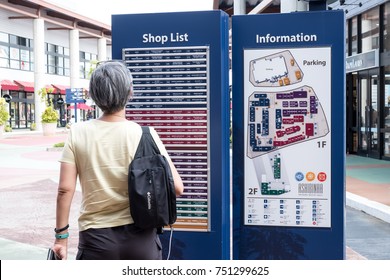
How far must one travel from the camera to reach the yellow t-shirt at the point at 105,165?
9.60 ft

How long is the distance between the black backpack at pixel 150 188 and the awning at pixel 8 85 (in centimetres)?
4767

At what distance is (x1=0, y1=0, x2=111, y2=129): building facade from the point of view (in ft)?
164

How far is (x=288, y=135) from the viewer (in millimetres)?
4457

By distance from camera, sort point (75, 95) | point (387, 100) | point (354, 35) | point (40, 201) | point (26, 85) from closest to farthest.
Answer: point (40, 201), point (387, 100), point (354, 35), point (75, 95), point (26, 85)

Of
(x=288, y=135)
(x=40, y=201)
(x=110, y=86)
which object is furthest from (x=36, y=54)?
(x=110, y=86)

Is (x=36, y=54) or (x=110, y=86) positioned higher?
(x=36, y=54)

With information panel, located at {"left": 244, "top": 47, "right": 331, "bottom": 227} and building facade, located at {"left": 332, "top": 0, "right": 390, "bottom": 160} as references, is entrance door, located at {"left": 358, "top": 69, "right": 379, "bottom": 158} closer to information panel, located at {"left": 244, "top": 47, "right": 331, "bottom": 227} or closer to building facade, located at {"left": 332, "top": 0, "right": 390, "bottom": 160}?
building facade, located at {"left": 332, "top": 0, "right": 390, "bottom": 160}

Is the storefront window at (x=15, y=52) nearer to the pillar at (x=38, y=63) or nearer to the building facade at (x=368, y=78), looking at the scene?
the pillar at (x=38, y=63)

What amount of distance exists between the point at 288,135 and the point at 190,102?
79 cm

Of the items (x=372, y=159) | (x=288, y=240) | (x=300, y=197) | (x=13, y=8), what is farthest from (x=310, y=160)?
(x=13, y=8)

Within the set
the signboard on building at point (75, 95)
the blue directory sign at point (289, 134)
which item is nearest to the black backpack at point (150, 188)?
the blue directory sign at point (289, 134)

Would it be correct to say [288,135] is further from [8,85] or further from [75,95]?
[8,85]

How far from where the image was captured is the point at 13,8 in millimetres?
47625

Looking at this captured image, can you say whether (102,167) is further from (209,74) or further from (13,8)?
(13,8)
